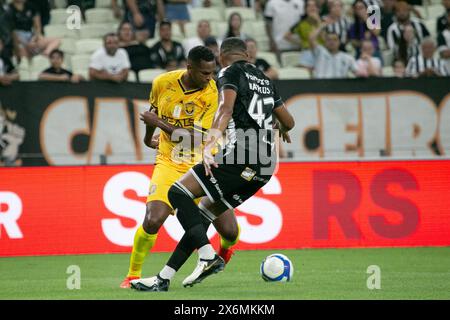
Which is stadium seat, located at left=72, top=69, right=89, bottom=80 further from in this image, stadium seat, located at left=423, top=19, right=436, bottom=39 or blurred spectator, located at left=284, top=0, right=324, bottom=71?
stadium seat, located at left=423, top=19, right=436, bottom=39

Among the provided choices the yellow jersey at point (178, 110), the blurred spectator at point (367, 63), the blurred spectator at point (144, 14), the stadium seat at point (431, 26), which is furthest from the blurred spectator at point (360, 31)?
the yellow jersey at point (178, 110)

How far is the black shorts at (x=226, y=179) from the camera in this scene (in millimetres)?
8820

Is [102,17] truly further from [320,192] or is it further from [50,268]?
[50,268]

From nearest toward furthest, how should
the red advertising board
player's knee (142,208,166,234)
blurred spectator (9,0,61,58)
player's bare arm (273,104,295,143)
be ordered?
player's bare arm (273,104,295,143) < player's knee (142,208,166,234) < the red advertising board < blurred spectator (9,0,61,58)

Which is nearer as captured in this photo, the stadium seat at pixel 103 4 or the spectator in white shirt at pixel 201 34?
the spectator in white shirt at pixel 201 34

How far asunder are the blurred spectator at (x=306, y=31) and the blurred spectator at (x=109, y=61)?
328cm

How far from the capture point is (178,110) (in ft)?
32.4

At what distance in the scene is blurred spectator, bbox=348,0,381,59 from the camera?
17734 mm

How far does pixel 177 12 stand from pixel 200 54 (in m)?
8.73

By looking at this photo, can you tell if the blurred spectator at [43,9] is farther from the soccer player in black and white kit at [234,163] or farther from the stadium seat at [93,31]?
the soccer player in black and white kit at [234,163]

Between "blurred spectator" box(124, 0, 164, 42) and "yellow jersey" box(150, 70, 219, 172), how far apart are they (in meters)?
7.42

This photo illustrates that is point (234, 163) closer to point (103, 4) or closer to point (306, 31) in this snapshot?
point (306, 31)

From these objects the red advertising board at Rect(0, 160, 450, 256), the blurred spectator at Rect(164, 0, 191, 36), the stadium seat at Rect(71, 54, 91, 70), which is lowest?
the red advertising board at Rect(0, 160, 450, 256)

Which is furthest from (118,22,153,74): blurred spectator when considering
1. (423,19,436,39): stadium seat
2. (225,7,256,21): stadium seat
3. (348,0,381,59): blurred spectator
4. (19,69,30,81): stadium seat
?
(423,19,436,39): stadium seat
